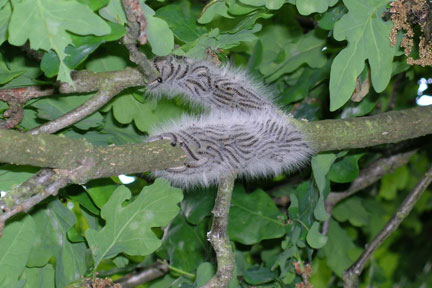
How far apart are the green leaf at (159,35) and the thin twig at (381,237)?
1.30 m

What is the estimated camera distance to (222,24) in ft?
7.16

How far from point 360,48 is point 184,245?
44.3 inches

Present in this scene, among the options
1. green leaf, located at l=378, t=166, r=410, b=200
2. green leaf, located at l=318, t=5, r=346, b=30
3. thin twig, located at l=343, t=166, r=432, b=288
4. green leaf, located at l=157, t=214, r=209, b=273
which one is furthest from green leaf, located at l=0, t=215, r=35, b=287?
green leaf, located at l=378, t=166, r=410, b=200

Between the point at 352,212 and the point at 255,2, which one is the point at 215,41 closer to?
the point at 255,2

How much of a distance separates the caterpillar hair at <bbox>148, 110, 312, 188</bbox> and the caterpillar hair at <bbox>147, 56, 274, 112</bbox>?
0.07 meters

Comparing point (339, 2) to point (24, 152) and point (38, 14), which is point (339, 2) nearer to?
point (38, 14)

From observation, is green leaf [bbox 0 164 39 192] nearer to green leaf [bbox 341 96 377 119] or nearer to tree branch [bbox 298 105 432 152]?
tree branch [bbox 298 105 432 152]

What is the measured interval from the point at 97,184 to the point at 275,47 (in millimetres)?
1016

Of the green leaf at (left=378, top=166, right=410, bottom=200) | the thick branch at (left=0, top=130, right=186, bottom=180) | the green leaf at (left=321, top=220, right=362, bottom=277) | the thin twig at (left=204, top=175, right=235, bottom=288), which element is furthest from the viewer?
the green leaf at (left=378, top=166, right=410, bottom=200)

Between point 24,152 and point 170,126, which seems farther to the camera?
point 170,126

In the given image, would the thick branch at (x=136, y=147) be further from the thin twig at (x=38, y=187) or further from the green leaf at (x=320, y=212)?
the green leaf at (x=320, y=212)

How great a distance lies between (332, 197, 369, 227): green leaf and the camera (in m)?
3.14

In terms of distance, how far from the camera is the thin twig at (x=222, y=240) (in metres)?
1.87

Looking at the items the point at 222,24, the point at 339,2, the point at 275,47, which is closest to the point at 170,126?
the point at 222,24
